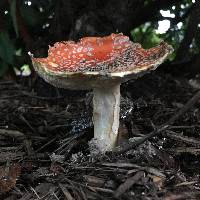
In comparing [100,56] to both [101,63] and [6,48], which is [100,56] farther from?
[6,48]

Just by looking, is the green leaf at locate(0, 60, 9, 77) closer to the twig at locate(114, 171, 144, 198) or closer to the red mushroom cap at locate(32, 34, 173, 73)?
the red mushroom cap at locate(32, 34, 173, 73)

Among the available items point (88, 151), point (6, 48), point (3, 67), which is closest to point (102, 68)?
point (88, 151)

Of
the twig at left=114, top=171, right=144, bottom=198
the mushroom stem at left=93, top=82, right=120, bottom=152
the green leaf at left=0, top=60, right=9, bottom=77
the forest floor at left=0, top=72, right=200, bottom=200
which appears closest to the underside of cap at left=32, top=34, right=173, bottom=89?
the mushroom stem at left=93, top=82, right=120, bottom=152

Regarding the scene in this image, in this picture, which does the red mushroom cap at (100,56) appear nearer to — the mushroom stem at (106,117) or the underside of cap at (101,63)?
the underside of cap at (101,63)

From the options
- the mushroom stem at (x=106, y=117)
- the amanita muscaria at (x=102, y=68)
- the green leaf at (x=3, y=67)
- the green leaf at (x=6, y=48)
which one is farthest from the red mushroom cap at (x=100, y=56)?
the green leaf at (x=3, y=67)

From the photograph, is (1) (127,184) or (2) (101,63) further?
(2) (101,63)

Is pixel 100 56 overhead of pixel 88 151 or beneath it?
overhead

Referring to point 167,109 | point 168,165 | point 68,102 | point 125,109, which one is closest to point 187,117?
point 167,109
